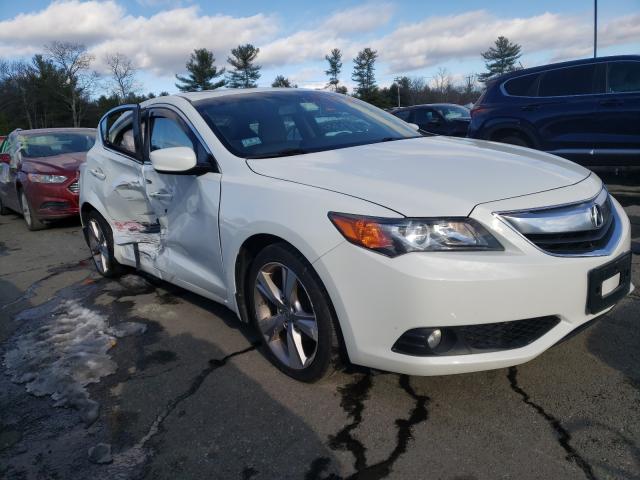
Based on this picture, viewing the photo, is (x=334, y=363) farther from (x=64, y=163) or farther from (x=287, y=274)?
(x=64, y=163)

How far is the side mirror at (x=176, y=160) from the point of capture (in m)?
3.14

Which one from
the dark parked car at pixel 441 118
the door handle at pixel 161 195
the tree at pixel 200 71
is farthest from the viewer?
the tree at pixel 200 71

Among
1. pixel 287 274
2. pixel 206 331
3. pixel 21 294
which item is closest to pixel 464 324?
pixel 287 274

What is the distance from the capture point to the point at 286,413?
2.57m

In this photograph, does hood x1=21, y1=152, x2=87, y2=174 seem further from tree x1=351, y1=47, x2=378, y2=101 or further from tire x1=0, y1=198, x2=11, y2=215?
tree x1=351, y1=47, x2=378, y2=101

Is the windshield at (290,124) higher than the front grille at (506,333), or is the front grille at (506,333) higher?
the windshield at (290,124)

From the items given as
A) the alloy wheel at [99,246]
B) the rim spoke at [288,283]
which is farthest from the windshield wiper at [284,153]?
the alloy wheel at [99,246]

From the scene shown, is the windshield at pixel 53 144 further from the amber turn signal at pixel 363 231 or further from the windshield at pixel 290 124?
the amber turn signal at pixel 363 231

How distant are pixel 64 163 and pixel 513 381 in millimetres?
7312

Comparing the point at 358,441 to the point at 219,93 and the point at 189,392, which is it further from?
the point at 219,93

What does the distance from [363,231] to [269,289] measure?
0.78m

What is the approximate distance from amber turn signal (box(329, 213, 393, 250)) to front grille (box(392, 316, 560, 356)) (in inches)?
15.6

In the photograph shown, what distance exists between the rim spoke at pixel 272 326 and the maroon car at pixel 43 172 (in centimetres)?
585

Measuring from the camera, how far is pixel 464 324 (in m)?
2.23
